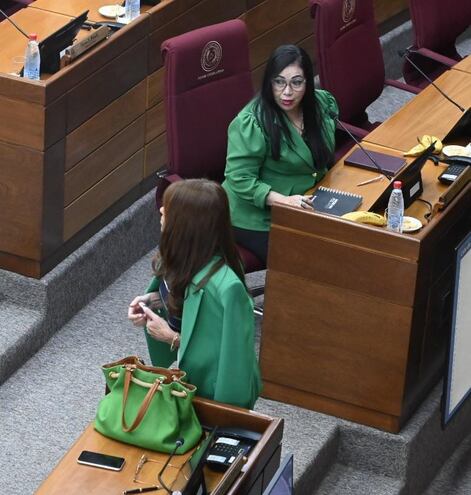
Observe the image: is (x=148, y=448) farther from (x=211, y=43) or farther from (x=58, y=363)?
(x=211, y=43)

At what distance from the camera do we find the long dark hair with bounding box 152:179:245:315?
3.24m

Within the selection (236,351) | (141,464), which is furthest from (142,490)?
(236,351)

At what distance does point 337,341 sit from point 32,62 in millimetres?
1329

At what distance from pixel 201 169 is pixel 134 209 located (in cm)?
52

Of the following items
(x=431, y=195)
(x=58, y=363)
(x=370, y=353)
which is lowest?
(x=58, y=363)

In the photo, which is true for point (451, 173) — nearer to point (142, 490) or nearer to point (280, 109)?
point (280, 109)

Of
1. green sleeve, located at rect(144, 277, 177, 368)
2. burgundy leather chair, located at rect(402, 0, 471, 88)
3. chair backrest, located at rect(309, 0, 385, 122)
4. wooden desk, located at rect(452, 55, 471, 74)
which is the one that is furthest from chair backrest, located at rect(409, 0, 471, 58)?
green sleeve, located at rect(144, 277, 177, 368)

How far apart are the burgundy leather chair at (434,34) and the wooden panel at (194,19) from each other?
73 centimetres

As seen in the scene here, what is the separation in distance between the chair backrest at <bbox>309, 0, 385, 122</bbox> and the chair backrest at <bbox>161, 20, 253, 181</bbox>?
41 cm

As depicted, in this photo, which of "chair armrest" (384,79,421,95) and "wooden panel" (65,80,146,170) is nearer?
"wooden panel" (65,80,146,170)

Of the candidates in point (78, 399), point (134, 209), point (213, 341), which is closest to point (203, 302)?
point (213, 341)

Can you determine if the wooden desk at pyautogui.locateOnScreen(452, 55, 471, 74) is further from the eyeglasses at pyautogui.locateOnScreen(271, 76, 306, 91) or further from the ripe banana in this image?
the eyeglasses at pyautogui.locateOnScreen(271, 76, 306, 91)

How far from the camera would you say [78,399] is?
14.5 feet

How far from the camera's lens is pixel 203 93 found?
4672 millimetres
